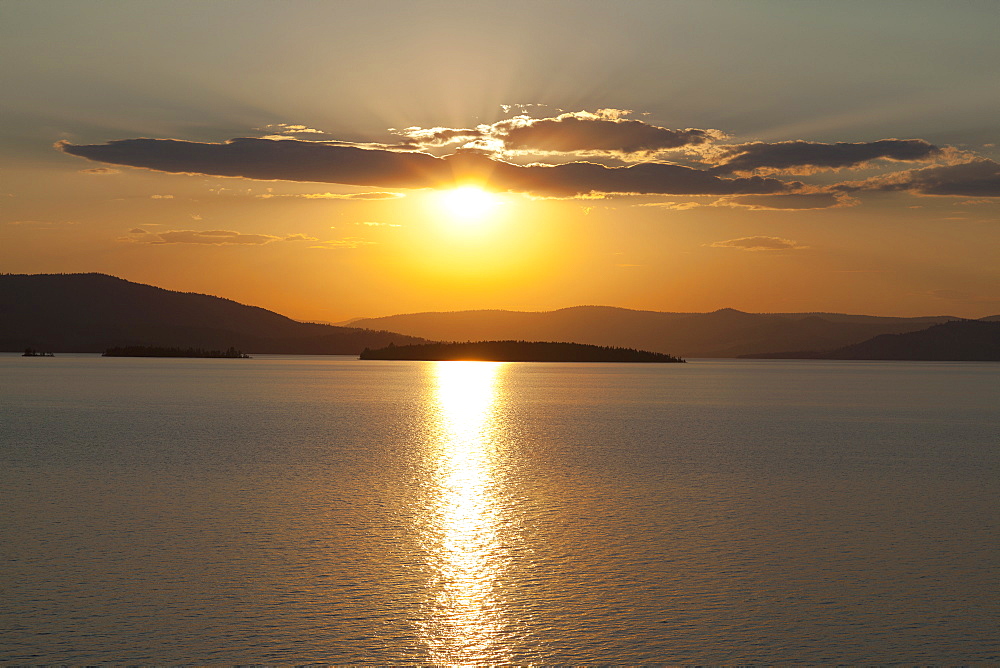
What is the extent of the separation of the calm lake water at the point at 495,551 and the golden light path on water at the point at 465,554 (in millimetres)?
71

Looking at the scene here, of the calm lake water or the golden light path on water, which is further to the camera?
the calm lake water

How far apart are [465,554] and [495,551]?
2.16 ft

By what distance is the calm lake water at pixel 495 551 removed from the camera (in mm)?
13336

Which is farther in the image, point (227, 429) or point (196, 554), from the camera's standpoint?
point (227, 429)

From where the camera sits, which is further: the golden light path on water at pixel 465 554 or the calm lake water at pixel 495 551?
the calm lake water at pixel 495 551

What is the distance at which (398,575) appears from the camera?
56.3 ft

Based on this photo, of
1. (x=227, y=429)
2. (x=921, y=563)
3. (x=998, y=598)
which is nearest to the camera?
(x=998, y=598)

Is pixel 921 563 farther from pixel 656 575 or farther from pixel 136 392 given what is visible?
pixel 136 392

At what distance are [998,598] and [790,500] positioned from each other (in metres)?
10.9

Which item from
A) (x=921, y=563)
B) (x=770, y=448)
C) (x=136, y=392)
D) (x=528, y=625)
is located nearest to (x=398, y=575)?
(x=528, y=625)

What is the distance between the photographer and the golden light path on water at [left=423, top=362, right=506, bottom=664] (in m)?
13.2

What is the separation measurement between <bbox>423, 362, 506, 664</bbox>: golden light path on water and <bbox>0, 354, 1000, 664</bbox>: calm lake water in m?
0.07

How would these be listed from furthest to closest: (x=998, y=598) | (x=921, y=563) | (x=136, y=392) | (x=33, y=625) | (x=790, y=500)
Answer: (x=136, y=392) → (x=790, y=500) → (x=921, y=563) → (x=998, y=598) → (x=33, y=625)

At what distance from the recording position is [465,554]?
62.2ft
